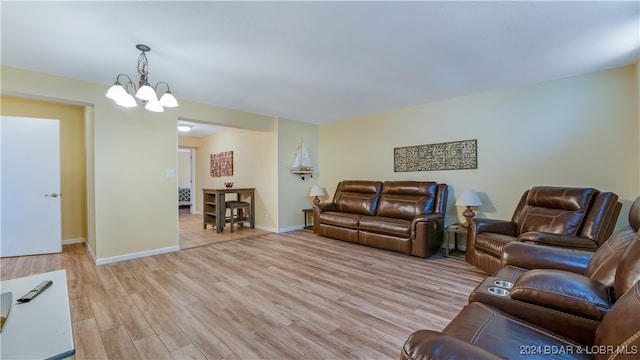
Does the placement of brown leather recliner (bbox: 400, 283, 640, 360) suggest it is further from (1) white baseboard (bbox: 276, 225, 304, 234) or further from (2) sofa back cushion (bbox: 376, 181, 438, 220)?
(1) white baseboard (bbox: 276, 225, 304, 234)

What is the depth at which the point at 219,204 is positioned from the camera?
5.33m

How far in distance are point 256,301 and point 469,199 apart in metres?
2.98

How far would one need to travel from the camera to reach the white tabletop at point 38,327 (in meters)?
0.91

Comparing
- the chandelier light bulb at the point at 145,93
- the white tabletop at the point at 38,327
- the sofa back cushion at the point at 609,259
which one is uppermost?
the chandelier light bulb at the point at 145,93

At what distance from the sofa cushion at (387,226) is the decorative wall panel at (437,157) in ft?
3.62

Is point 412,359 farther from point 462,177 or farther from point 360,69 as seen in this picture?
point 462,177

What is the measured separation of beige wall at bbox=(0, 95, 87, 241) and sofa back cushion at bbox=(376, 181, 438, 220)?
5.08 meters

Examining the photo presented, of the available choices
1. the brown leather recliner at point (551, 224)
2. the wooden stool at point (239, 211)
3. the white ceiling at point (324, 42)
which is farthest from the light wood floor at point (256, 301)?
the white ceiling at point (324, 42)

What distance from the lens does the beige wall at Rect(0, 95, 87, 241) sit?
14.1 ft

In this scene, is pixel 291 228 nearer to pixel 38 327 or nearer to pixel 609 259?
pixel 38 327

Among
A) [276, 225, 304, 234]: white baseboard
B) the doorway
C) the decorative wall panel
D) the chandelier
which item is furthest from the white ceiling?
the doorway

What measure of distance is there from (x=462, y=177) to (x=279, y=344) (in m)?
3.49

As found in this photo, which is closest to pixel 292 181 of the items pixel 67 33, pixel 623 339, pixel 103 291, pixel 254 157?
pixel 254 157

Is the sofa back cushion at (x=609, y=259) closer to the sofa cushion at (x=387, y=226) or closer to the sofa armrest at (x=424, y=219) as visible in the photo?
the sofa armrest at (x=424, y=219)
